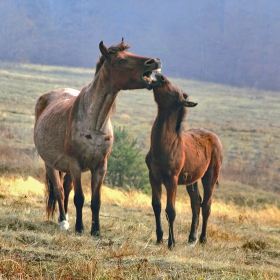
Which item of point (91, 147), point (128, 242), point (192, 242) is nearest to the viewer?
point (128, 242)

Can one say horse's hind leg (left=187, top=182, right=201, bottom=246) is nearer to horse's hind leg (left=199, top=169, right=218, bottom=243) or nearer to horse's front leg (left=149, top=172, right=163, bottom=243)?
horse's hind leg (left=199, top=169, right=218, bottom=243)

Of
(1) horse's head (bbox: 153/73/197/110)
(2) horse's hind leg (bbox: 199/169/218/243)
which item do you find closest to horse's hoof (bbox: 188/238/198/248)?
(2) horse's hind leg (bbox: 199/169/218/243)

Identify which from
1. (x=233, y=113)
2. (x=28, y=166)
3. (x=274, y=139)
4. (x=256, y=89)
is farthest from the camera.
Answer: (x=256, y=89)

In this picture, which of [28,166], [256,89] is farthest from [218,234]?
[256,89]

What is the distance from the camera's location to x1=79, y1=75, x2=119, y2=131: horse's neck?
911 centimetres

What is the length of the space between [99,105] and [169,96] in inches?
46.7

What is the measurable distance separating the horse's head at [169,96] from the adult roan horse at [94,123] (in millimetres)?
229

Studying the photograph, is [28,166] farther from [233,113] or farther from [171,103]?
[233,113]

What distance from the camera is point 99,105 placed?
916 centimetres

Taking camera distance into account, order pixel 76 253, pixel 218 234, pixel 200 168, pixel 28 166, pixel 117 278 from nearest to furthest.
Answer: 1. pixel 117 278
2. pixel 76 253
3. pixel 200 168
4. pixel 218 234
5. pixel 28 166

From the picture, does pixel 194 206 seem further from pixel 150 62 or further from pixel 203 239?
pixel 150 62

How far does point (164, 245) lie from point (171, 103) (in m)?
2.06

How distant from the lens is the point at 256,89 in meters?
147

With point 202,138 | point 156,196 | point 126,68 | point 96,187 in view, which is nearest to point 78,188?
point 96,187
